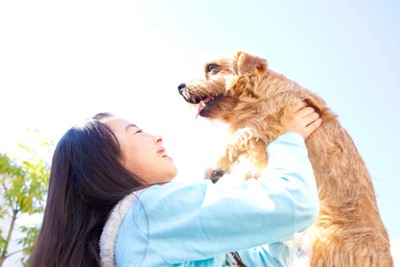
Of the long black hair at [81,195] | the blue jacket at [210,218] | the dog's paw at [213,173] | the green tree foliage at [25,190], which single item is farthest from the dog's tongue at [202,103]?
the green tree foliage at [25,190]

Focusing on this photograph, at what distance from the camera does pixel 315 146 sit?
7.34ft

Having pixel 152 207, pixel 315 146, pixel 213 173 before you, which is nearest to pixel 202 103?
pixel 213 173

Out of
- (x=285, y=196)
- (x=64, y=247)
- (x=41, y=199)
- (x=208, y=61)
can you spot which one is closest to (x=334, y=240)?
(x=285, y=196)

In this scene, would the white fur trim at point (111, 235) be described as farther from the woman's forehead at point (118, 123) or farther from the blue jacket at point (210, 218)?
the woman's forehead at point (118, 123)

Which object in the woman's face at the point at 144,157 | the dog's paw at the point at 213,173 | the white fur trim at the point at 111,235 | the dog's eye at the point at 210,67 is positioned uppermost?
the dog's eye at the point at 210,67

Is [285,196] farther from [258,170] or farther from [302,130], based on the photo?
[258,170]

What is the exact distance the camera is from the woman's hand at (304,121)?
2.03 m

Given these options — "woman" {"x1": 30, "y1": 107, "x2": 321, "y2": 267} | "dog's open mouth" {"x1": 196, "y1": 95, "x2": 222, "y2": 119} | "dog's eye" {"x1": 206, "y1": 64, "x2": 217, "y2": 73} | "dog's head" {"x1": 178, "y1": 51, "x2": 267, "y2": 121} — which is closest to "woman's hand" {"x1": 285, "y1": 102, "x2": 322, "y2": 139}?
"woman" {"x1": 30, "y1": 107, "x2": 321, "y2": 267}

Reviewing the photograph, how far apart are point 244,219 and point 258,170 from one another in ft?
3.14

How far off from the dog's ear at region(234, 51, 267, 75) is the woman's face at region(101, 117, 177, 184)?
A: 3.59 ft

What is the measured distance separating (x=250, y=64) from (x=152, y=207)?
153 cm

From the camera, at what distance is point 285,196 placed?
1.33 metres

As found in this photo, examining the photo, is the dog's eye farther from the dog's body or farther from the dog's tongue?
the dog's tongue

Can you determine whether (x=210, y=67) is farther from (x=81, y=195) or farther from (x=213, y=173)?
(x=81, y=195)
